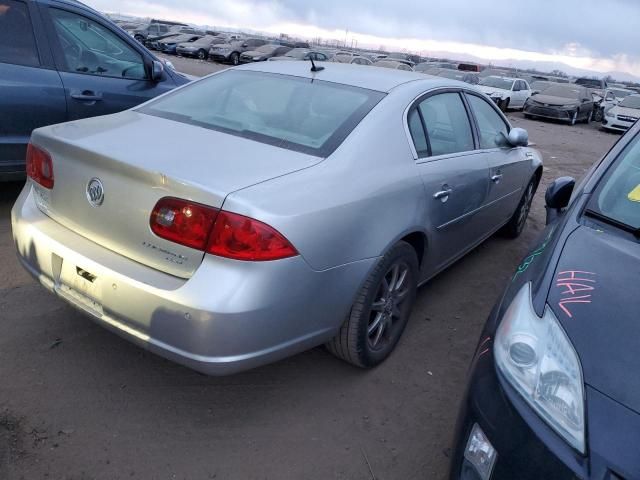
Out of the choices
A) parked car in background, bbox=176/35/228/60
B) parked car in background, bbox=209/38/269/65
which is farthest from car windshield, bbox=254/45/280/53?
parked car in background, bbox=176/35/228/60

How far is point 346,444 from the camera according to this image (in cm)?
245

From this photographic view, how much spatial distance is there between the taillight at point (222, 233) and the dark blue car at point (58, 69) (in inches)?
106

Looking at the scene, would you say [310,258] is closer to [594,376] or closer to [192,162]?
[192,162]

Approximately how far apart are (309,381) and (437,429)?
691 mm

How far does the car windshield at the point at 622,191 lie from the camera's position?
8.08 feet

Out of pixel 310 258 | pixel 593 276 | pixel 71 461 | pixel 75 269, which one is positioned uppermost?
pixel 593 276

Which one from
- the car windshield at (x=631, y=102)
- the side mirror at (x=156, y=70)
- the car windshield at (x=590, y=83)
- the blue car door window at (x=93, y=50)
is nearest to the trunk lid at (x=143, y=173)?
the blue car door window at (x=93, y=50)

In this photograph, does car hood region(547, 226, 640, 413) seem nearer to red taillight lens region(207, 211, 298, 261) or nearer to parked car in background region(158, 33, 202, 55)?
red taillight lens region(207, 211, 298, 261)

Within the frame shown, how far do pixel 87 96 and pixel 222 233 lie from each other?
10.0 feet

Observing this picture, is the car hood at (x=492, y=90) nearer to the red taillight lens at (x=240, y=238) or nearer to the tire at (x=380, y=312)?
the tire at (x=380, y=312)

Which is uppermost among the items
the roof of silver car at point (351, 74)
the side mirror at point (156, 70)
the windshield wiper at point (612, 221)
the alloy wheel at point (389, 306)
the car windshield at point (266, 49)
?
the car windshield at point (266, 49)

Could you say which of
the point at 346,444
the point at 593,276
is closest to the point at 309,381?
the point at 346,444

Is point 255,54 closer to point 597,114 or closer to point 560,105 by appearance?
point 560,105

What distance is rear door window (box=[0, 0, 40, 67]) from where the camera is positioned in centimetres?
412
